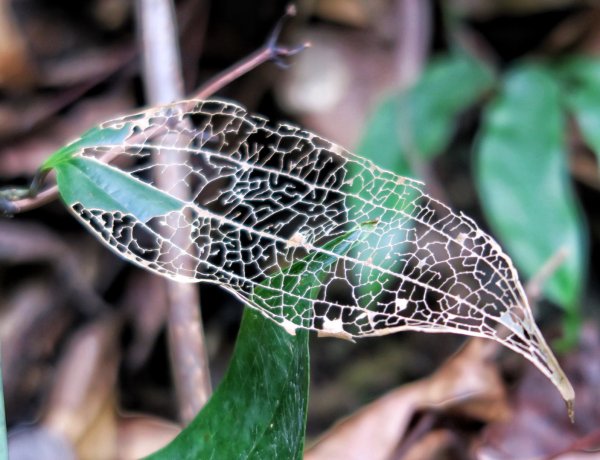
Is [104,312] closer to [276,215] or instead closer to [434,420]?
[434,420]

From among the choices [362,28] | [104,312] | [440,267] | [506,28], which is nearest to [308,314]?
[104,312]

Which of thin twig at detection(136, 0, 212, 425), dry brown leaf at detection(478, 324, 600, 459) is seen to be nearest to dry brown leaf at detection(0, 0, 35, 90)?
thin twig at detection(136, 0, 212, 425)

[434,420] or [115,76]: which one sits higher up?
[115,76]

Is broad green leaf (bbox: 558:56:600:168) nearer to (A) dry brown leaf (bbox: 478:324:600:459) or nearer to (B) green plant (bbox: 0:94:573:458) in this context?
(A) dry brown leaf (bbox: 478:324:600:459)

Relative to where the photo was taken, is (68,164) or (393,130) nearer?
(68,164)

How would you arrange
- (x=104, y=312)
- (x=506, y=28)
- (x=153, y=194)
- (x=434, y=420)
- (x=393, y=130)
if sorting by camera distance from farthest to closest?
(x=506, y=28), (x=393, y=130), (x=104, y=312), (x=434, y=420), (x=153, y=194)

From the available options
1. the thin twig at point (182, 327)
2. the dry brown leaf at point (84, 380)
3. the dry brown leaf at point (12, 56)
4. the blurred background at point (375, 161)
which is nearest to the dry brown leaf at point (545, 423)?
the blurred background at point (375, 161)

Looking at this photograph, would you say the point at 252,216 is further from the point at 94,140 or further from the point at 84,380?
the point at 84,380
